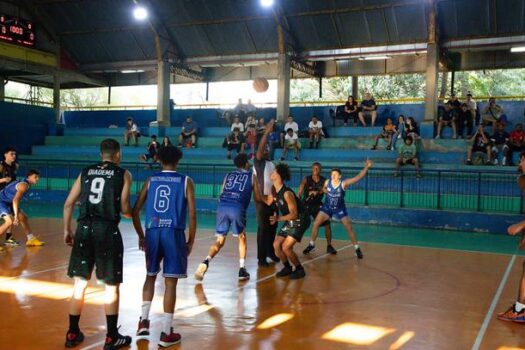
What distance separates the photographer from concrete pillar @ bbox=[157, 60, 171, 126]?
1097 inches

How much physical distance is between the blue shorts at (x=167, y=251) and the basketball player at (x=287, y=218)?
291 cm

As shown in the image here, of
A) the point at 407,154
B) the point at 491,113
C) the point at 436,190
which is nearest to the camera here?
the point at 436,190

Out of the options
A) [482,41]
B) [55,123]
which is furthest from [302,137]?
[55,123]

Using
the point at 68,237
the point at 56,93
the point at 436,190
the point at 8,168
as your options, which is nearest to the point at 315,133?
the point at 436,190

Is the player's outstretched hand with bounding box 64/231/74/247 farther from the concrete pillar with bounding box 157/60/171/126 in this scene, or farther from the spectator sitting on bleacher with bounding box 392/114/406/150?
the concrete pillar with bounding box 157/60/171/126

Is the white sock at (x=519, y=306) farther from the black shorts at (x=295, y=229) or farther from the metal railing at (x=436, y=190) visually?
the metal railing at (x=436, y=190)

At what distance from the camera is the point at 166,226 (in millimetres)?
5711

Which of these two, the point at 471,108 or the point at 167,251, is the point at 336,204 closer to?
the point at 167,251

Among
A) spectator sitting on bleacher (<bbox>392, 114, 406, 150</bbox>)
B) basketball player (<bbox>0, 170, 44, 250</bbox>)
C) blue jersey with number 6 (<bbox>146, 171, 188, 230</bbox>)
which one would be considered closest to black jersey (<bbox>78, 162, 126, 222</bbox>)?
blue jersey with number 6 (<bbox>146, 171, 188, 230</bbox>)

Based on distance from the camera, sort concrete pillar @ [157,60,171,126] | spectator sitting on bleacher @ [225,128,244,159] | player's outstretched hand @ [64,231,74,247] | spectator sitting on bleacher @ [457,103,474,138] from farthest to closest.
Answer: concrete pillar @ [157,60,171,126] → spectator sitting on bleacher @ [225,128,244,159] → spectator sitting on bleacher @ [457,103,474,138] → player's outstretched hand @ [64,231,74,247]

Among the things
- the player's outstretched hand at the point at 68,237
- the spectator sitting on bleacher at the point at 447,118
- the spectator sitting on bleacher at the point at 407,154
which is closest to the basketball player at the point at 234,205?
the player's outstretched hand at the point at 68,237

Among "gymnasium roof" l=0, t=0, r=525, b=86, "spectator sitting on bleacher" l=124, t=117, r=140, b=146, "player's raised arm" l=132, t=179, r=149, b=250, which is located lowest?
"player's raised arm" l=132, t=179, r=149, b=250

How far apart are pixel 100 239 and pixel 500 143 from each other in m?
17.2

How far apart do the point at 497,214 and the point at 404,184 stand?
3.52 meters
